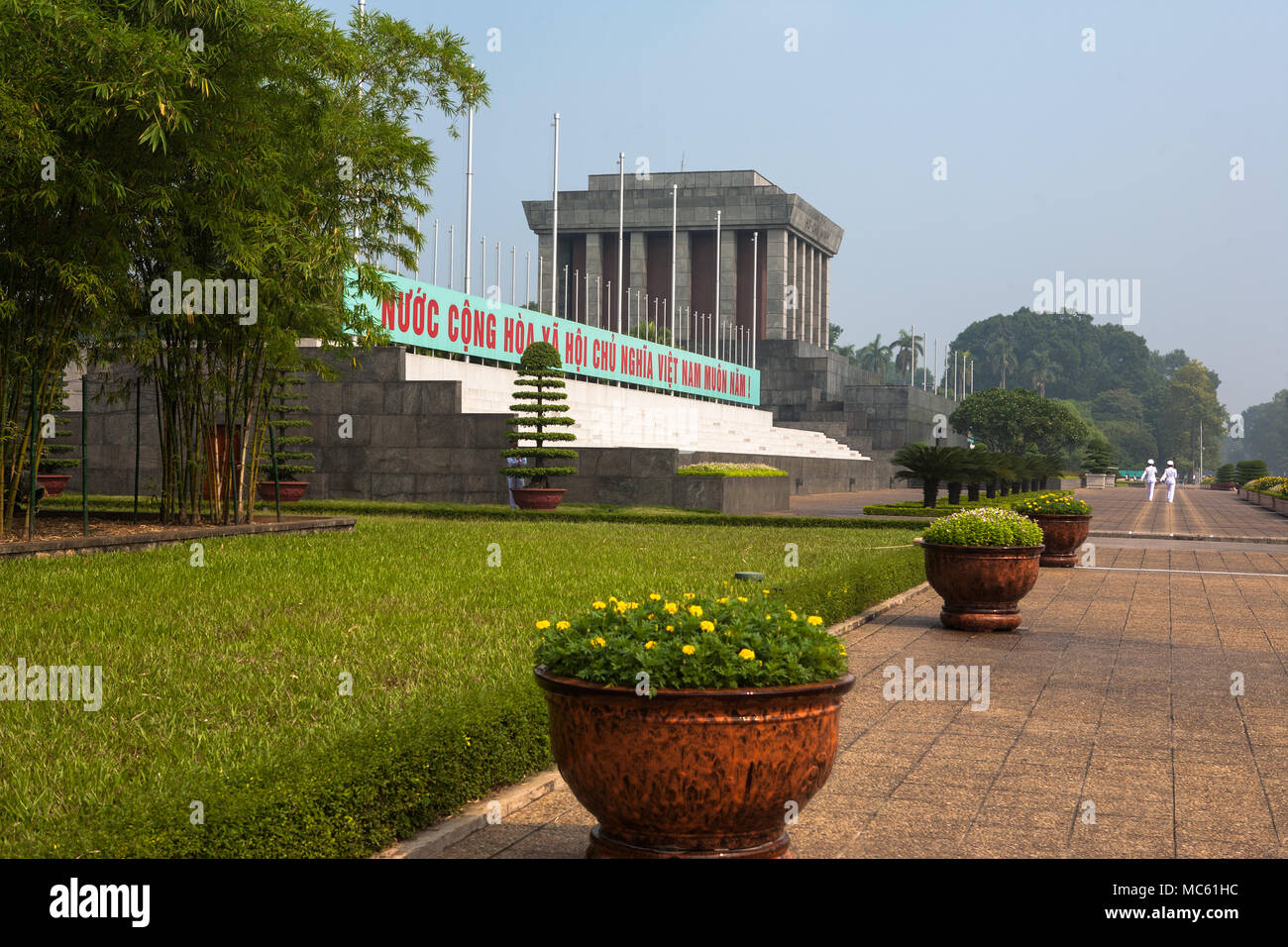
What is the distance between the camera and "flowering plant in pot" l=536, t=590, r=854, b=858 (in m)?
4.46

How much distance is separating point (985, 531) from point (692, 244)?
7976 cm

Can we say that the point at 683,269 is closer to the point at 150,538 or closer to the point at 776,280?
the point at 776,280

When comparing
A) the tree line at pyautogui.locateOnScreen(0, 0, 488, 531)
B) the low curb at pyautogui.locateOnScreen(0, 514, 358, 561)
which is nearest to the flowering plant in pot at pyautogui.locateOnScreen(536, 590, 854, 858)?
the tree line at pyautogui.locateOnScreen(0, 0, 488, 531)

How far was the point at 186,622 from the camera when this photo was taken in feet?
32.5

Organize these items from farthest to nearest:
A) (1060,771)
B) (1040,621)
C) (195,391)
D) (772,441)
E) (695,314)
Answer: (695,314) < (772,441) < (195,391) < (1040,621) < (1060,771)

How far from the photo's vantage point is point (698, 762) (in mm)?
4453

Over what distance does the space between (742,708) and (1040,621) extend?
31.3 feet

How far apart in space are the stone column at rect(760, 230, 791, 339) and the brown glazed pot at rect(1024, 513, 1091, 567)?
69.5 m

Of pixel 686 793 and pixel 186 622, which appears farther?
pixel 186 622

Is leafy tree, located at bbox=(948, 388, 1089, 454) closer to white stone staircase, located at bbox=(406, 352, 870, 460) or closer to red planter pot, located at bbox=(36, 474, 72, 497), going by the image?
white stone staircase, located at bbox=(406, 352, 870, 460)

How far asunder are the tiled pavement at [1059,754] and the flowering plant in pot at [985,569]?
0.25 m

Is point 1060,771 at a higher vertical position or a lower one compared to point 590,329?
lower
